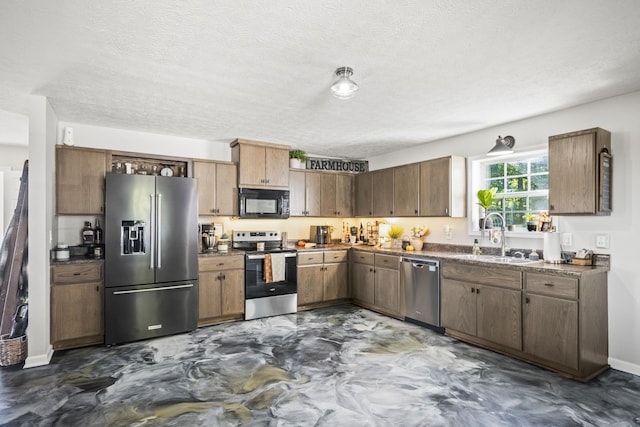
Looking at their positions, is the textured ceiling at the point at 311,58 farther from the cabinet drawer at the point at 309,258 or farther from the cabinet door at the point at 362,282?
the cabinet door at the point at 362,282

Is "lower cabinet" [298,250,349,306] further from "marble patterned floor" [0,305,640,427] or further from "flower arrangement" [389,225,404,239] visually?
"marble patterned floor" [0,305,640,427]

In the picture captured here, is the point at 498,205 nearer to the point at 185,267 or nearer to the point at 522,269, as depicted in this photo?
the point at 522,269

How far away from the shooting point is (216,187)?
15.6 feet

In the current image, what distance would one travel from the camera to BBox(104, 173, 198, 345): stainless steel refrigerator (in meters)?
3.75

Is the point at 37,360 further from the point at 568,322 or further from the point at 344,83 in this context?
the point at 568,322

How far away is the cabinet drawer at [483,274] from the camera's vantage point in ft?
11.0

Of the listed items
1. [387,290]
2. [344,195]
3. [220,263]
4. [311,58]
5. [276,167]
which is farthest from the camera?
[344,195]

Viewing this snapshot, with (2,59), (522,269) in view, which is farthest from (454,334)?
(2,59)

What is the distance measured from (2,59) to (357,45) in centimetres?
246

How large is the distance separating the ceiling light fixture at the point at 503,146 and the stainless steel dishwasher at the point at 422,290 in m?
1.36

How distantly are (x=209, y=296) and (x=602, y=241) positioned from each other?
13.6 feet

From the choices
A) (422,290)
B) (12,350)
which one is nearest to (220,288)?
(12,350)

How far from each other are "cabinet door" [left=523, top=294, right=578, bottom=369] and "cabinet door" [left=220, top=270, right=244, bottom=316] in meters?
3.17

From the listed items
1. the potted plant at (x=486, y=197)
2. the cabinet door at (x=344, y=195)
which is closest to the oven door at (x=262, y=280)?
the cabinet door at (x=344, y=195)
